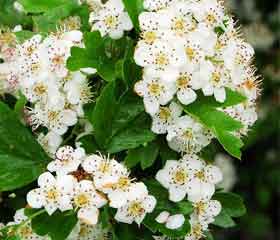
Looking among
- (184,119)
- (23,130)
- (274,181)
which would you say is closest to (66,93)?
(23,130)

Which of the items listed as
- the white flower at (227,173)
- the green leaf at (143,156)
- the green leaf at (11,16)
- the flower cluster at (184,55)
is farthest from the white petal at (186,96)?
the white flower at (227,173)

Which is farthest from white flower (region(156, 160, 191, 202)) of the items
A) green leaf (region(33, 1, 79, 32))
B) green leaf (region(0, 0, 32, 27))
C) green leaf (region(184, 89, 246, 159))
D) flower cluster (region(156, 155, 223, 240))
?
green leaf (region(0, 0, 32, 27))

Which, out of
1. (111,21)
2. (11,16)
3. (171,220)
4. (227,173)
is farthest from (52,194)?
(227,173)

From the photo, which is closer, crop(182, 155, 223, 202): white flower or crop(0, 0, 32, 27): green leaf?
crop(182, 155, 223, 202): white flower

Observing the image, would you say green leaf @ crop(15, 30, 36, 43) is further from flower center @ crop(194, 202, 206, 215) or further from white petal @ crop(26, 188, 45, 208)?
flower center @ crop(194, 202, 206, 215)

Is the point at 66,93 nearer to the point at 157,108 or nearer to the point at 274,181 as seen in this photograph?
the point at 157,108

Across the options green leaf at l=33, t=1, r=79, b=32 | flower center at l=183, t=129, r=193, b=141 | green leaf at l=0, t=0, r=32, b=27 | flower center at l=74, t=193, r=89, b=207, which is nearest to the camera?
flower center at l=74, t=193, r=89, b=207

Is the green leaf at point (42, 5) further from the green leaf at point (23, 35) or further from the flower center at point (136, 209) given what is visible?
the flower center at point (136, 209)
